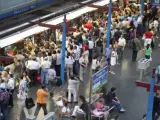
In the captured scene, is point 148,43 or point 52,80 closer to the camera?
point 52,80

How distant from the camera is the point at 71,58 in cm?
1953

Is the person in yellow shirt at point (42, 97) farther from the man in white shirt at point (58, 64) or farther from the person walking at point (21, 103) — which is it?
the man in white shirt at point (58, 64)

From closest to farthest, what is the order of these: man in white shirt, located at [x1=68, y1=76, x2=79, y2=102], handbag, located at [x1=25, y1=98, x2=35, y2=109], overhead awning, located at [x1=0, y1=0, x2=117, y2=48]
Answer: handbag, located at [x1=25, y1=98, x2=35, y2=109] < man in white shirt, located at [x1=68, y1=76, x2=79, y2=102] < overhead awning, located at [x1=0, y1=0, x2=117, y2=48]

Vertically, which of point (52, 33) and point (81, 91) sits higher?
point (52, 33)

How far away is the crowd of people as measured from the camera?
15.6 metres

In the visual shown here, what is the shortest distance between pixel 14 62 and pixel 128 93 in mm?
4724

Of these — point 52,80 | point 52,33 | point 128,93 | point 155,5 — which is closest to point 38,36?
point 52,33

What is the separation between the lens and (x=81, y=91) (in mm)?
18531

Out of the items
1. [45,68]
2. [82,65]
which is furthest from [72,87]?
[82,65]

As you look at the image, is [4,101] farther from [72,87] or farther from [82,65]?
[82,65]

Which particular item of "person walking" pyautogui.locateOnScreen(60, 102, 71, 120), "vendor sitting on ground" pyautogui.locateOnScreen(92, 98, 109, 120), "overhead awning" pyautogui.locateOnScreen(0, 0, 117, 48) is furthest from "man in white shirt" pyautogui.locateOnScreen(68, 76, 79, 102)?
"overhead awning" pyautogui.locateOnScreen(0, 0, 117, 48)

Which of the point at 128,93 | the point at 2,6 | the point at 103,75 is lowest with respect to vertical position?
the point at 128,93

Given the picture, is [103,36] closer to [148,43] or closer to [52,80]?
[148,43]

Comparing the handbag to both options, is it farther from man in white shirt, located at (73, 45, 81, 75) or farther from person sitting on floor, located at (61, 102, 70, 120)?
man in white shirt, located at (73, 45, 81, 75)
